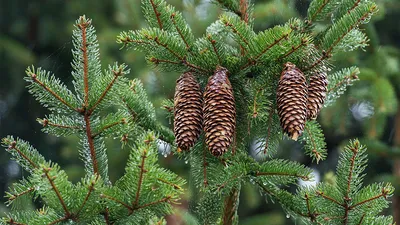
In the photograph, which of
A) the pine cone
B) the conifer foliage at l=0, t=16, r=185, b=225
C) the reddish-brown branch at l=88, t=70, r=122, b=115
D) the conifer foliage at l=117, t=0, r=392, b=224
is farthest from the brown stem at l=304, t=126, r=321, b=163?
the reddish-brown branch at l=88, t=70, r=122, b=115

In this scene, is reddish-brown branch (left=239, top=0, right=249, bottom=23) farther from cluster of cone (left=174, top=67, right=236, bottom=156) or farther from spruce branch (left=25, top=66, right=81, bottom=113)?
spruce branch (left=25, top=66, right=81, bottom=113)

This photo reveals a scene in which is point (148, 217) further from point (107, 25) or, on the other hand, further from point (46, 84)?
point (107, 25)

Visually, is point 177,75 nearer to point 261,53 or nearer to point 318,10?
point 318,10

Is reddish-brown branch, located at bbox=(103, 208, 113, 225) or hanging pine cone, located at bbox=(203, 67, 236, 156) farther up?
hanging pine cone, located at bbox=(203, 67, 236, 156)

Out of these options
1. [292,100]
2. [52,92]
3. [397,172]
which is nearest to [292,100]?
[292,100]

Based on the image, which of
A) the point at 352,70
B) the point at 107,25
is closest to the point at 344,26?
the point at 352,70

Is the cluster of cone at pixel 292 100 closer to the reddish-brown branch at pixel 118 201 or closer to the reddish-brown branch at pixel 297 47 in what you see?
the reddish-brown branch at pixel 297 47

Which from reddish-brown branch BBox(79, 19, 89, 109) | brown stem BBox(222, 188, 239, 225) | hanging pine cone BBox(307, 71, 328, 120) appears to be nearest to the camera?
reddish-brown branch BBox(79, 19, 89, 109)
